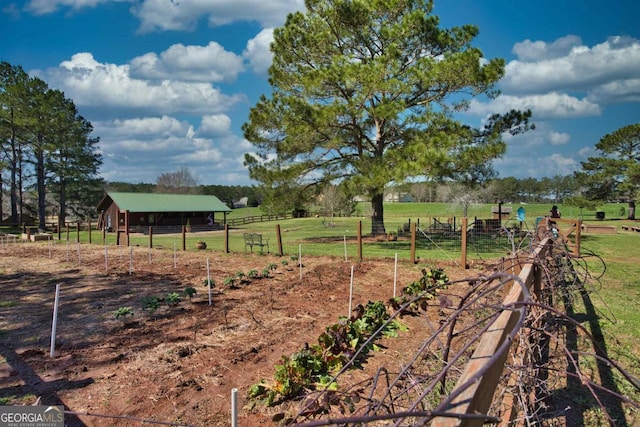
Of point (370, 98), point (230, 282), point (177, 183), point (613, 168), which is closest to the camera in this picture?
point (230, 282)

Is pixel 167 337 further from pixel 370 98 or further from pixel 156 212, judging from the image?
pixel 156 212

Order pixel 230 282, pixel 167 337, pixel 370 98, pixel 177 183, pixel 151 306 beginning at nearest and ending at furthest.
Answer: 1. pixel 167 337
2. pixel 151 306
3. pixel 230 282
4. pixel 370 98
5. pixel 177 183

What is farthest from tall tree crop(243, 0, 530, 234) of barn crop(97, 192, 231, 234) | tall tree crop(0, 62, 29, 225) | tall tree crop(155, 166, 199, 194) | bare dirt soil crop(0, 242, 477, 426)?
tall tree crop(155, 166, 199, 194)

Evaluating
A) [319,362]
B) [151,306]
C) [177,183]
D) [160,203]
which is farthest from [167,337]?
[177,183]

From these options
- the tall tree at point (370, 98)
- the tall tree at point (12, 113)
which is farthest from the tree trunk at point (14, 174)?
the tall tree at point (370, 98)

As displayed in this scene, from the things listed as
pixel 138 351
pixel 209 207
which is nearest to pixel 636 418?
pixel 138 351

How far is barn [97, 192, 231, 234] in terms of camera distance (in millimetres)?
38344

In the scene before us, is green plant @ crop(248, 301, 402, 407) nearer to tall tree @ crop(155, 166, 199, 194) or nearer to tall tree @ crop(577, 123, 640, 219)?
tall tree @ crop(577, 123, 640, 219)

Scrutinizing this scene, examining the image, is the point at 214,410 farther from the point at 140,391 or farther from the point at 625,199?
the point at 625,199

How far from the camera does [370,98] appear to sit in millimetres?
18797

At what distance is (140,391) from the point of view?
4297 mm

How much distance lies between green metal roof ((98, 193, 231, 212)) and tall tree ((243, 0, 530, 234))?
22.0 metres

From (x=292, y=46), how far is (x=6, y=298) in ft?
52.2

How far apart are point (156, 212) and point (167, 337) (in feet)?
120
